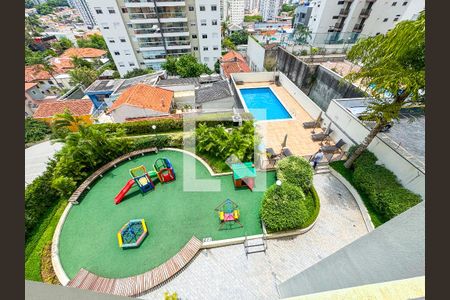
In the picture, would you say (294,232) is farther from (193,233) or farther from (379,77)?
(379,77)

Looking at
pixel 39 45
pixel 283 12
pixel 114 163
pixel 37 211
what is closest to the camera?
pixel 37 211

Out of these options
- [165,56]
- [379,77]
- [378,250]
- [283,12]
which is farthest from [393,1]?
[283,12]

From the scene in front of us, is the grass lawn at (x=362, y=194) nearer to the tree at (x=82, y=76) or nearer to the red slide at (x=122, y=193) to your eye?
the red slide at (x=122, y=193)

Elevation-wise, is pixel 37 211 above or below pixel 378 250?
below

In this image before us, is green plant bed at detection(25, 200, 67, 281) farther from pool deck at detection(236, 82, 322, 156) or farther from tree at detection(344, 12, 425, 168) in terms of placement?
tree at detection(344, 12, 425, 168)

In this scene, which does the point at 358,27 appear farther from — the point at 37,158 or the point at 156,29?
the point at 37,158
